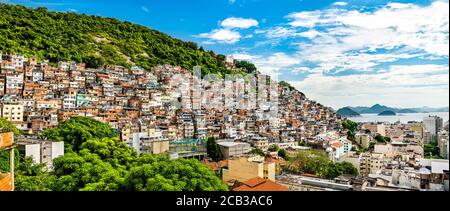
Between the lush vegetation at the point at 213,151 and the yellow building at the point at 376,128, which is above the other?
the yellow building at the point at 376,128

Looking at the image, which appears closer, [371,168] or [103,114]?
[371,168]

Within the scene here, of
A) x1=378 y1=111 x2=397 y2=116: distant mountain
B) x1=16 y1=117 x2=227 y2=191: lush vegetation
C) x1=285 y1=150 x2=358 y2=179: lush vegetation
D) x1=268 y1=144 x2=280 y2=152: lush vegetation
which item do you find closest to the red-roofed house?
x1=16 y1=117 x2=227 y2=191: lush vegetation

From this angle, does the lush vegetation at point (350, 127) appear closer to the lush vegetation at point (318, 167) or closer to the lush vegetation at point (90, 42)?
the lush vegetation at point (90, 42)

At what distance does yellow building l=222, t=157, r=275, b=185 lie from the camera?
4.85 meters

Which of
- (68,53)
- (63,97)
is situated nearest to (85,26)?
(68,53)

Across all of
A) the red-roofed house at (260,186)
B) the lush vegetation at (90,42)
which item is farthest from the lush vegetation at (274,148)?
the red-roofed house at (260,186)

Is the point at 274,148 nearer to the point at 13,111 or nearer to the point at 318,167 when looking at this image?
the point at 318,167

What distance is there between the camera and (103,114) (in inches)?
376

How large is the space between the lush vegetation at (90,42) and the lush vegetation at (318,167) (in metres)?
4.78

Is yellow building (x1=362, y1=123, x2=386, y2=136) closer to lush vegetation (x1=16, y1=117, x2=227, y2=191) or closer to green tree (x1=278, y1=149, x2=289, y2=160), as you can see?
green tree (x1=278, y1=149, x2=289, y2=160)

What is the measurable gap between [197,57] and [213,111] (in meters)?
1.97

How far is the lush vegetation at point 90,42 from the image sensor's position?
39.7 ft

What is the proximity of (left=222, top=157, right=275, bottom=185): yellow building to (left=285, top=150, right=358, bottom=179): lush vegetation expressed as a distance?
4.65 ft
